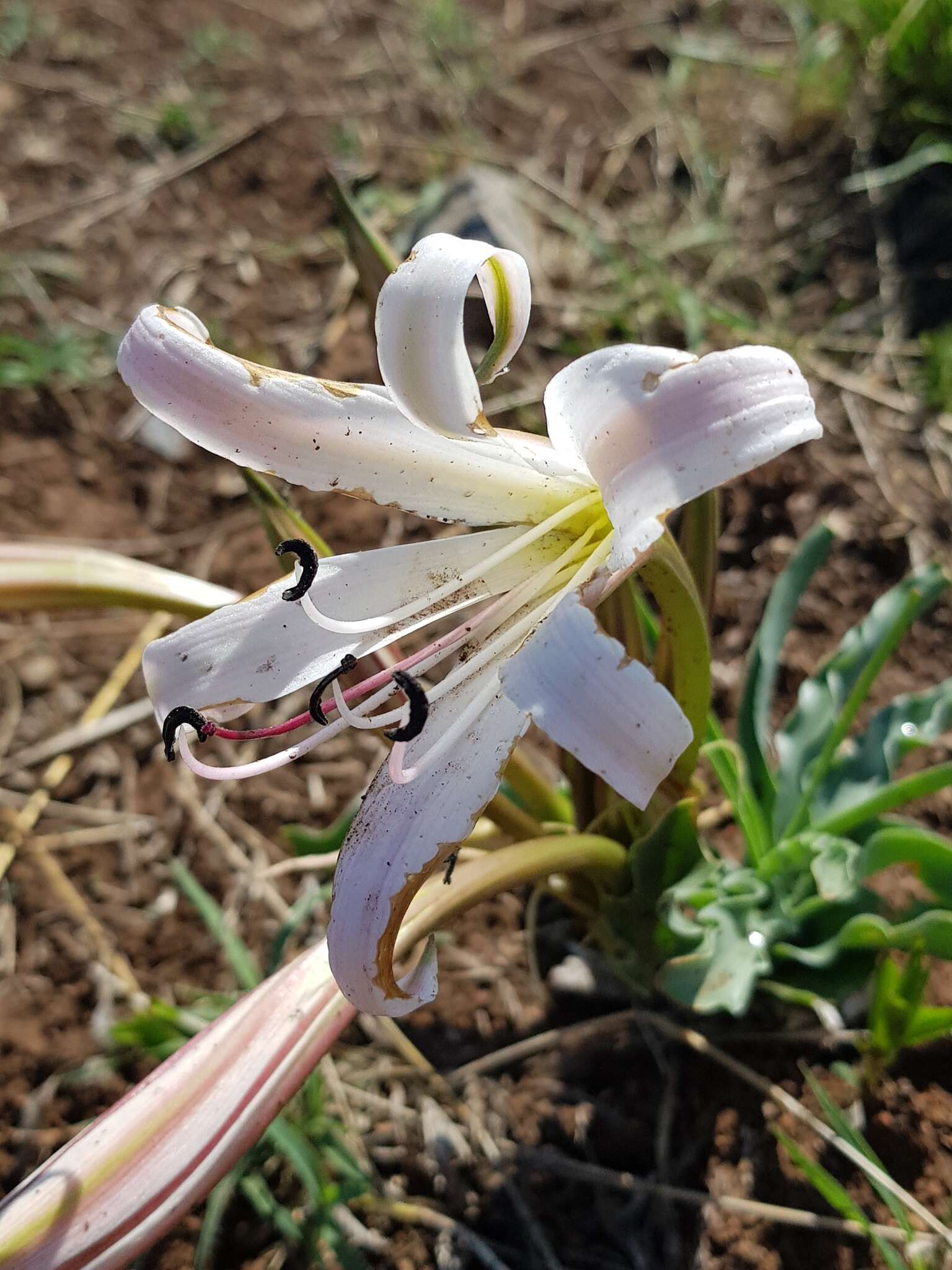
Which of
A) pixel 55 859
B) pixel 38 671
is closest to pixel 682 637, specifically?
pixel 55 859

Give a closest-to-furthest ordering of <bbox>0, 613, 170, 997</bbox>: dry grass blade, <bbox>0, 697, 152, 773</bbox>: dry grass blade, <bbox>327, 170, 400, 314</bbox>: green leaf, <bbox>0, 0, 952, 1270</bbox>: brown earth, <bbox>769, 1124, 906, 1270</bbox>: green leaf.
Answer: <bbox>769, 1124, 906, 1270</bbox>: green leaf
<bbox>327, 170, 400, 314</bbox>: green leaf
<bbox>0, 0, 952, 1270</bbox>: brown earth
<bbox>0, 613, 170, 997</bbox>: dry grass blade
<bbox>0, 697, 152, 773</bbox>: dry grass blade

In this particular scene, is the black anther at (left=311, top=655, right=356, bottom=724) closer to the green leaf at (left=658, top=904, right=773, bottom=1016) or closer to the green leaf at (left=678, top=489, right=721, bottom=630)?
the green leaf at (left=678, top=489, right=721, bottom=630)

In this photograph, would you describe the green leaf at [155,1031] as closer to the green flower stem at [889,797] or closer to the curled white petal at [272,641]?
the curled white petal at [272,641]

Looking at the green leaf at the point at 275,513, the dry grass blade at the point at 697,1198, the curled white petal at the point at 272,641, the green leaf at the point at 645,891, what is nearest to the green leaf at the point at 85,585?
the green leaf at the point at 275,513

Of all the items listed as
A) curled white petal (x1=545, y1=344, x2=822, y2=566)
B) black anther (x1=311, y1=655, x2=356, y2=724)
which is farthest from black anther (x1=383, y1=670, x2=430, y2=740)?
curled white petal (x1=545, y1=344, x2=822, y2=566)

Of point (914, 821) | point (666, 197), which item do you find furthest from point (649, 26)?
point (914, 821)

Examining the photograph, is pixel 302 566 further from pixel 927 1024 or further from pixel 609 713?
pixel 927 1024

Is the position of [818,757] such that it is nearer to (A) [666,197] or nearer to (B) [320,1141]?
(B) [320,1141]
